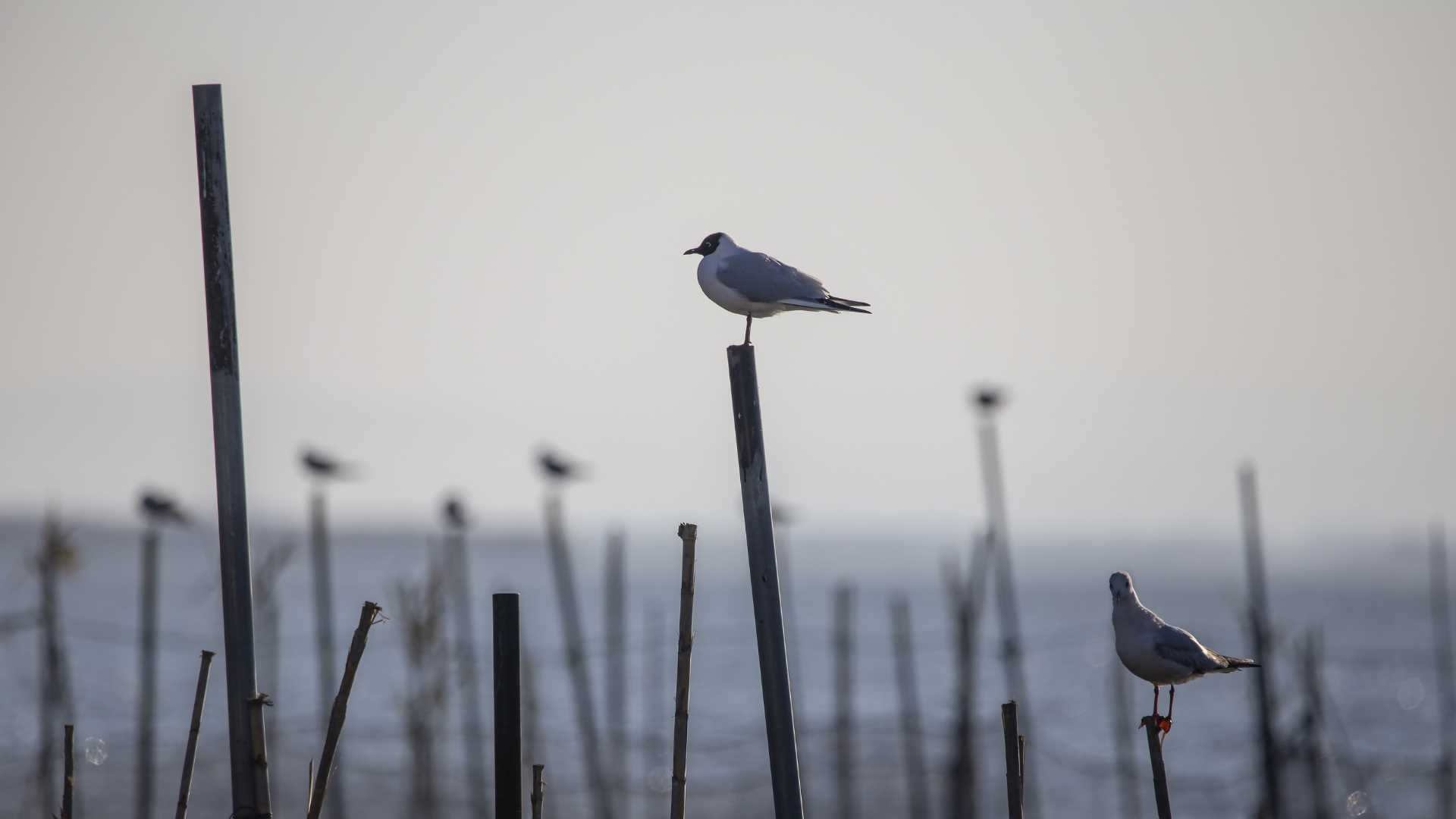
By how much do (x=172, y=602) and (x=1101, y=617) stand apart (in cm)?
4903

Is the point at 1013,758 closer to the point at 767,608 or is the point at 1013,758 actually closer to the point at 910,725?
the point at 767,608

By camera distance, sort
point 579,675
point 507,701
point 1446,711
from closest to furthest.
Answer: point 507,701
point 579,675
point 1446,711

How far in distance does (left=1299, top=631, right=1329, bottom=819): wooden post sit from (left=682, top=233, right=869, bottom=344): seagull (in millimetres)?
8495

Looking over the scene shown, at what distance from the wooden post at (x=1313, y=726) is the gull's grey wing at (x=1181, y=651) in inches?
329

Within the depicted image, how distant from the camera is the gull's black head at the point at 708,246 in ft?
23.9

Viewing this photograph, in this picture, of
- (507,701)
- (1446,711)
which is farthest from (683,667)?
(1446,711)

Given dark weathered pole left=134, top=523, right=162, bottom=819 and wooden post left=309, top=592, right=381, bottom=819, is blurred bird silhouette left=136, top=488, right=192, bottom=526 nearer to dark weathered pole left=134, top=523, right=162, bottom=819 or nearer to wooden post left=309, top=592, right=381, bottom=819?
dark weathered pole left=134, top=523, right=162, bottom=819

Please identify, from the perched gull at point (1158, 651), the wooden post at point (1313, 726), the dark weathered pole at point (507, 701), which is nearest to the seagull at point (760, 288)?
the perched gull at point (1158, 651)

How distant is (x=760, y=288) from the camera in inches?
257

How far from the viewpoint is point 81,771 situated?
2308cm

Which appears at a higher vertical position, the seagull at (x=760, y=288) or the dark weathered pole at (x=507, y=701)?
the seagull at (x=760, y=288)

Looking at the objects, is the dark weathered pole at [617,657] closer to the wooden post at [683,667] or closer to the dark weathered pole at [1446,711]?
the dark weathered pole at [1446,711]

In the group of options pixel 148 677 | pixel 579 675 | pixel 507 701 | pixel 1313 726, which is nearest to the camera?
pixel 507 701

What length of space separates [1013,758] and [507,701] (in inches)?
61.2
